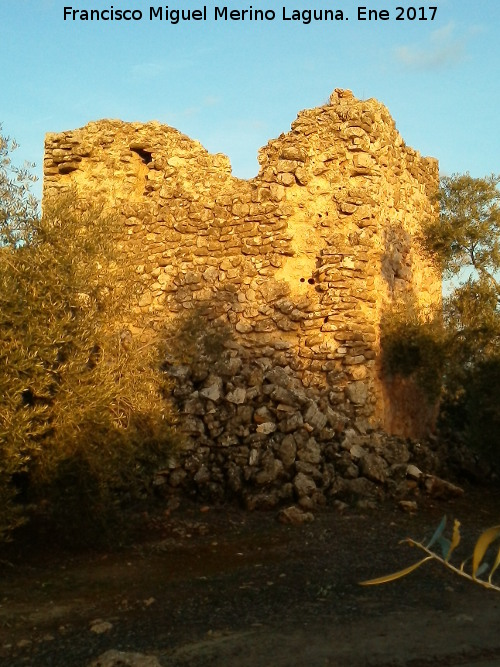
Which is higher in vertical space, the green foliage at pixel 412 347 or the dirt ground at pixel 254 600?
the green foliage at pixel 412 347

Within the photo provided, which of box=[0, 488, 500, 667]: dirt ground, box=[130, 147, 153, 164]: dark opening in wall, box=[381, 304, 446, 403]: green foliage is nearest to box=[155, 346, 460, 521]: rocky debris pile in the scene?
box=[0, 488, 500, 667]: dirt ground

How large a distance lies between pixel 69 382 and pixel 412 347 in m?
5.26

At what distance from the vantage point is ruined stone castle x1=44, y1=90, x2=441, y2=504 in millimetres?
10625

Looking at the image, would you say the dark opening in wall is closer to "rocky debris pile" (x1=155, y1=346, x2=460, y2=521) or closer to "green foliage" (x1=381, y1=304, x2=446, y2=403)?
"rocky debris pile" (x1=155, y1=346, x2=460, y2=521)

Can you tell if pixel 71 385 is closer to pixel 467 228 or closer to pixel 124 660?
pixel 124 660

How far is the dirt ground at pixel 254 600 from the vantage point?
5289 mm

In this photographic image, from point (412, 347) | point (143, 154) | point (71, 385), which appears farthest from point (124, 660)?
point (143, 154)

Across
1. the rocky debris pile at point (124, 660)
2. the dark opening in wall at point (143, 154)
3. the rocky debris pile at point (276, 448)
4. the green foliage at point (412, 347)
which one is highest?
the dark opening in wall at point (143, 154)

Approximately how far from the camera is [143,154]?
12.3 meters

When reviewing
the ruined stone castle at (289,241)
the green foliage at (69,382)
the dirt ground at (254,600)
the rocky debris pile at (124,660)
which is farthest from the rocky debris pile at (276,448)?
the rocky debris pile at (124,660)

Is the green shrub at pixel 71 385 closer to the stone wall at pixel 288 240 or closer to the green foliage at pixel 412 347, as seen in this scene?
the stone wall at pixel 288 240

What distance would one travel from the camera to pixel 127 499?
29.9 feet

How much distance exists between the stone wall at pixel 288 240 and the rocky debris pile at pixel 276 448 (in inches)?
→ 3.0

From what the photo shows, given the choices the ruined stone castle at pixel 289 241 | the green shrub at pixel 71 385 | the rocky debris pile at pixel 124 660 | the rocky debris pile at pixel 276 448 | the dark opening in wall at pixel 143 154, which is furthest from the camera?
the dark opening in wall at pixel 143 154
